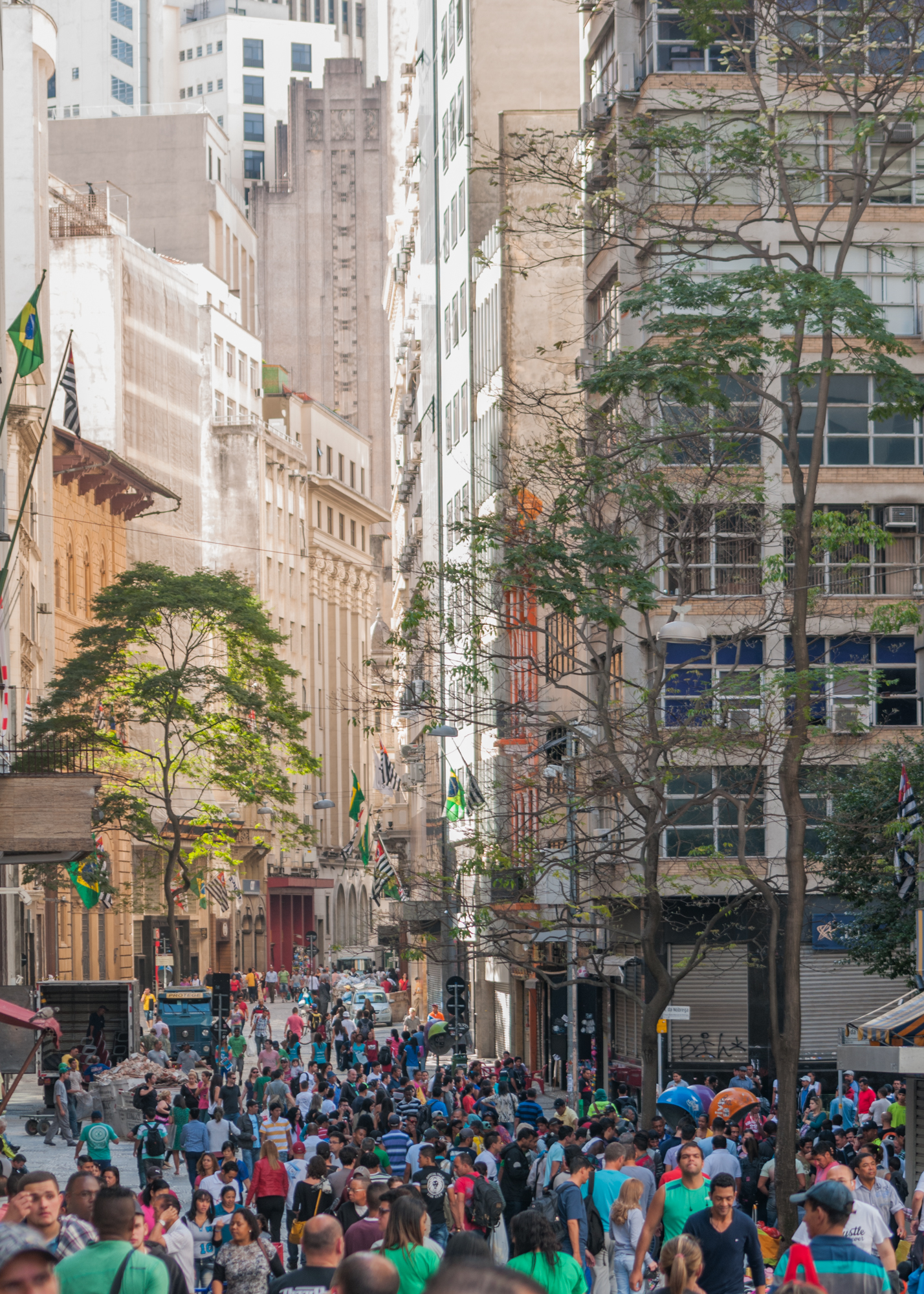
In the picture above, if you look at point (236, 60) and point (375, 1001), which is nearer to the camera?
point (375, 1001)

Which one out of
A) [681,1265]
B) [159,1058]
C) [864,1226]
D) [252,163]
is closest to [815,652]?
[159,1058]

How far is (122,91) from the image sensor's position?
145 m

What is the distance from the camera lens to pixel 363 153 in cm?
15050

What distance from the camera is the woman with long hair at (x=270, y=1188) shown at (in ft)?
63.3

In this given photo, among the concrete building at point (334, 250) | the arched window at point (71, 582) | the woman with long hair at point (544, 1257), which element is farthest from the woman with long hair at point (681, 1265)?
the concrete building at point (334, 250)

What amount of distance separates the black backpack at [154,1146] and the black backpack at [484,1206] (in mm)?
8446

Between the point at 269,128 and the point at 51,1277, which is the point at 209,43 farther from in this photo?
the point at 51,1277

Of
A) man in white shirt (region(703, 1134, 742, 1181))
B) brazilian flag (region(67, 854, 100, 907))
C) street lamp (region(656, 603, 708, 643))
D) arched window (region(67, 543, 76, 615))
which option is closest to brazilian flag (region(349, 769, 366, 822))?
arched window (region(67, 543, 76, 615))

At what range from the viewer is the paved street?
2798 centimetres

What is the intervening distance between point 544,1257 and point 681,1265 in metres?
1.84

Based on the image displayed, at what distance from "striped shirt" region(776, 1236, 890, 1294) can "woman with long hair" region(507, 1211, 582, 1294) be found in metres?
1.66

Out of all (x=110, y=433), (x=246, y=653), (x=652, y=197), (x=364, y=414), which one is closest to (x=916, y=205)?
(x=652, y=197)

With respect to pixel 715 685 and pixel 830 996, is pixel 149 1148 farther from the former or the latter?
pixel 830 996

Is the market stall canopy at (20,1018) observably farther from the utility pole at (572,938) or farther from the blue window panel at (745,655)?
the blue window panel at (745,655)
